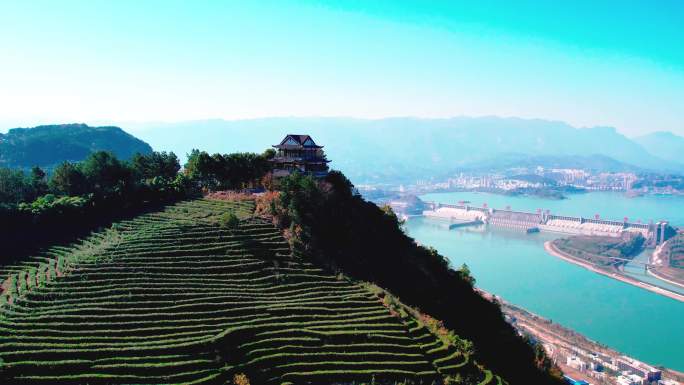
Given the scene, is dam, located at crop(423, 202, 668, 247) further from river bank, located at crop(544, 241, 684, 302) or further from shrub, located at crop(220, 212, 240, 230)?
shrub, located at crop(220, 212, 240, 230)

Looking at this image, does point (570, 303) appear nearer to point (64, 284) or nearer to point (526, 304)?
point (526, 304)

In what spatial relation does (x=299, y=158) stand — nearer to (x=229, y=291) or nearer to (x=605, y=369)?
(x=229, y=291)

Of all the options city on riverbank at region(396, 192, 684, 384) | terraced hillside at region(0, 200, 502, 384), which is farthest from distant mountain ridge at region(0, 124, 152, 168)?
city on riverbank at region(396, 192, 684, 384)

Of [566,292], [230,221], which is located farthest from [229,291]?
[566,292]

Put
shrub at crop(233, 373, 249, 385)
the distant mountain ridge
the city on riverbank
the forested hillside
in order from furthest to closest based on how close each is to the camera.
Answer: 1. the distant mountain ridge
2. the city on riverbank
3. the forested hillside
4. shrub at crop(233, 373, 249, 385)

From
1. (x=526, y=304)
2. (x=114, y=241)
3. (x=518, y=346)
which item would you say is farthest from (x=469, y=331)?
(x=526, y=304)

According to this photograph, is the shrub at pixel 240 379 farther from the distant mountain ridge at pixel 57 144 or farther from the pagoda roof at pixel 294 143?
A: the distant mountain ridge at pixel 57 144
